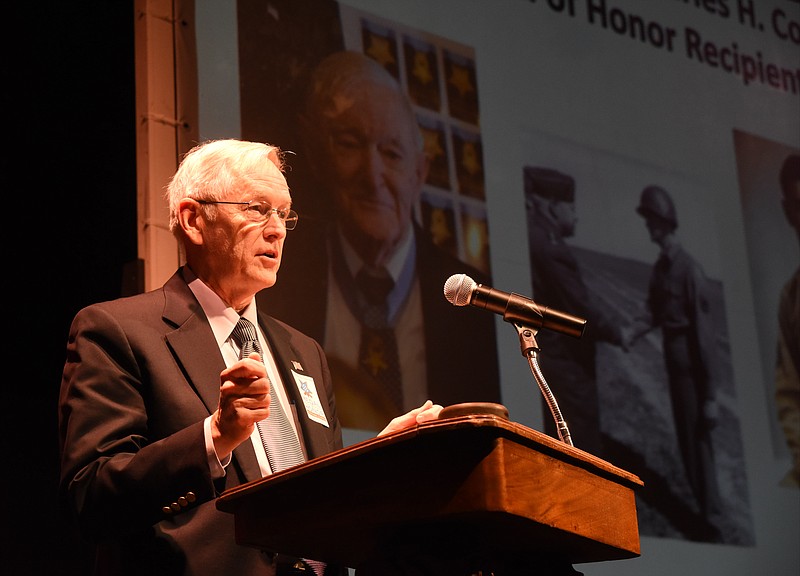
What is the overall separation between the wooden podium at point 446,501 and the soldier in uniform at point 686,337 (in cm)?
264

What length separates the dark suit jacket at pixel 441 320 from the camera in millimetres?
3766

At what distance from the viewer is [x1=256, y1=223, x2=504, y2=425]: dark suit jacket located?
12.4 ft

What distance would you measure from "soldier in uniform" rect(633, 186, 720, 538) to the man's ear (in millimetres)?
2350

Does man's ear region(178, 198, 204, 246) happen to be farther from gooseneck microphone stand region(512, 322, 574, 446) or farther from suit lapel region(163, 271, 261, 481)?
gooseneck microphone stand region(512, 322, 574, 446)

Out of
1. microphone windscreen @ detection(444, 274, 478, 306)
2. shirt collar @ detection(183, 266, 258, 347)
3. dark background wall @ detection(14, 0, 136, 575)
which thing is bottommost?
microphone windscreen @ detection(444, 274, 478, 306)

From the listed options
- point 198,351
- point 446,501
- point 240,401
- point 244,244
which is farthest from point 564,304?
point 446,501

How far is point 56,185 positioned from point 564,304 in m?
1.99

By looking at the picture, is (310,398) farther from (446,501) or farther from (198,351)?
(446,501)

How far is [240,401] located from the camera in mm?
2057

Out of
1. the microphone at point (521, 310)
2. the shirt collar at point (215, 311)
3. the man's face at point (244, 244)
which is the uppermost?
the man's face at point (244, 244)

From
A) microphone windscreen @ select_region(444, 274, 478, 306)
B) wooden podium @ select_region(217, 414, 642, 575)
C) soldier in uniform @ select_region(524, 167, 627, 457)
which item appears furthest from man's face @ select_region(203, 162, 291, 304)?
soldier in uniform @ select_region(524, 167, 627, 457)

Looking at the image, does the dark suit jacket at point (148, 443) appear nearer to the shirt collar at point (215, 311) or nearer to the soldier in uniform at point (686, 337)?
the shirt collar at point (215, 311)

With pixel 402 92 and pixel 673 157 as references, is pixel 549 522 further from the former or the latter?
pixel 673 157

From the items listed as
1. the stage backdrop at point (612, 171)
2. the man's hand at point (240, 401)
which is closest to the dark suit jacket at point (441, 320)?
the stage backdrop at point (612, 171)
